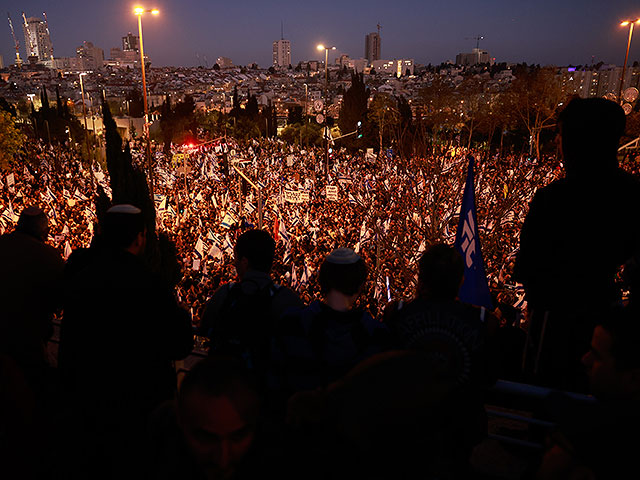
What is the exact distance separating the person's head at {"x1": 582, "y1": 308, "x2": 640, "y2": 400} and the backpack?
1.42 metres

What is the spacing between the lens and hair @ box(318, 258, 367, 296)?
211cm

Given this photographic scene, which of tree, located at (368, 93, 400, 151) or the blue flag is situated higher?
tree, located at (368, 93, 400, 151)

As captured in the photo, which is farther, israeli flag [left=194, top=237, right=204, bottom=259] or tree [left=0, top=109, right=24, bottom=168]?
tree [left=0, top=109, right=24, bottom=168]

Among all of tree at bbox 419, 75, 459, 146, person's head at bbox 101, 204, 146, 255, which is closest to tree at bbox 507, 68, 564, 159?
tree at bbox 419, 75, 459, 146

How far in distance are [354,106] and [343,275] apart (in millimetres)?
43133

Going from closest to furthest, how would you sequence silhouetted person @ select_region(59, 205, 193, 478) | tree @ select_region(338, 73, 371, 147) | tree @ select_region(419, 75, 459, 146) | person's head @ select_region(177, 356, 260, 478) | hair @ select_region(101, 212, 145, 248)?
person's head @ select_region(177, 356, 260, 478) < silhouetted person @ select_region(59, 205, 193, 478) < hair @ select_region(101, 212, 145, 248) < tree @ select_region(419, 75, 459, 146) < tree @ select_region(338, 73, 371, 147)

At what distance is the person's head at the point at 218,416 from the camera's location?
1.32m

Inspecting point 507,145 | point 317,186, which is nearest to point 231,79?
point 507,145

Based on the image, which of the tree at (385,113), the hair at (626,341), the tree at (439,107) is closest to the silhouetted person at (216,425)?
the hair at (626,341)

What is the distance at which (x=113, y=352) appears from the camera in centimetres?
198

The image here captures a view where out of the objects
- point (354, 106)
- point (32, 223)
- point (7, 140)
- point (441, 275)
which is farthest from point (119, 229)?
point (354, 106)

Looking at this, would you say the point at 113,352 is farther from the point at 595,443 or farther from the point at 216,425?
the point at 595,443

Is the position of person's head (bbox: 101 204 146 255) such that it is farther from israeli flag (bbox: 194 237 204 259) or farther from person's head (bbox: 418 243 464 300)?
israeli flag (bbox: 194 237 204 259)

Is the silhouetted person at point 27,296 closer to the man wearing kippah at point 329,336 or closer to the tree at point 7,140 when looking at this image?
the man wearing kippah at point 329,336
